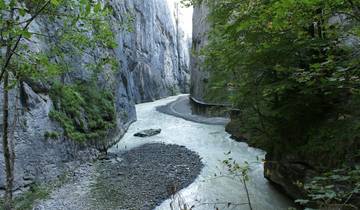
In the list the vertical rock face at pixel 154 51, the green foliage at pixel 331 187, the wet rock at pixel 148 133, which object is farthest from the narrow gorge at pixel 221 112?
the vertical rock face at pixel 154 51

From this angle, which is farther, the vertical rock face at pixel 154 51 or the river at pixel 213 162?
the vertical rock face at pixel 154 51

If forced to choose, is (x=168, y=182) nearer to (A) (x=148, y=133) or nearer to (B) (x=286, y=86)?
(B) (x=286, y=86)

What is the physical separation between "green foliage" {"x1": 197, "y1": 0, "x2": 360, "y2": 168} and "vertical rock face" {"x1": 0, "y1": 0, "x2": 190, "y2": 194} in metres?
2.38

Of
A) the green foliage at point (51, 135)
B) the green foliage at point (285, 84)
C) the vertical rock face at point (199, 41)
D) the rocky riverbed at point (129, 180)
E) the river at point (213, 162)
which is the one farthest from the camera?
the vertical rock face at point (199, 41)

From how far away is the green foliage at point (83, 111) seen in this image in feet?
36.0

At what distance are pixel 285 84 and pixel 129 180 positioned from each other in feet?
20.8

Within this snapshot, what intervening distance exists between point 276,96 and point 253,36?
5.83 ft

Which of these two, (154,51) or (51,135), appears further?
(154,51)

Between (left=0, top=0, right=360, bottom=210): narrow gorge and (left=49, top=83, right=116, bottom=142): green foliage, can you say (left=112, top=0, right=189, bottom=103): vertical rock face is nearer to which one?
(left=49, top=83, right=116, bottom=142): green foliage

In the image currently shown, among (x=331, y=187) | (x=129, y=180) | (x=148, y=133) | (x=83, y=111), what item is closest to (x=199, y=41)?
(x=148, y=133)

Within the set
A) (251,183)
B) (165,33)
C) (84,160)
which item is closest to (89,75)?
(84,160)

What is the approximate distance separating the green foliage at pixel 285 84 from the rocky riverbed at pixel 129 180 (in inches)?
116

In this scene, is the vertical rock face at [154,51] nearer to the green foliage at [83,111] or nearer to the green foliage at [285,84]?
the green foliage at [83,111]

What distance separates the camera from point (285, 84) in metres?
5.56
